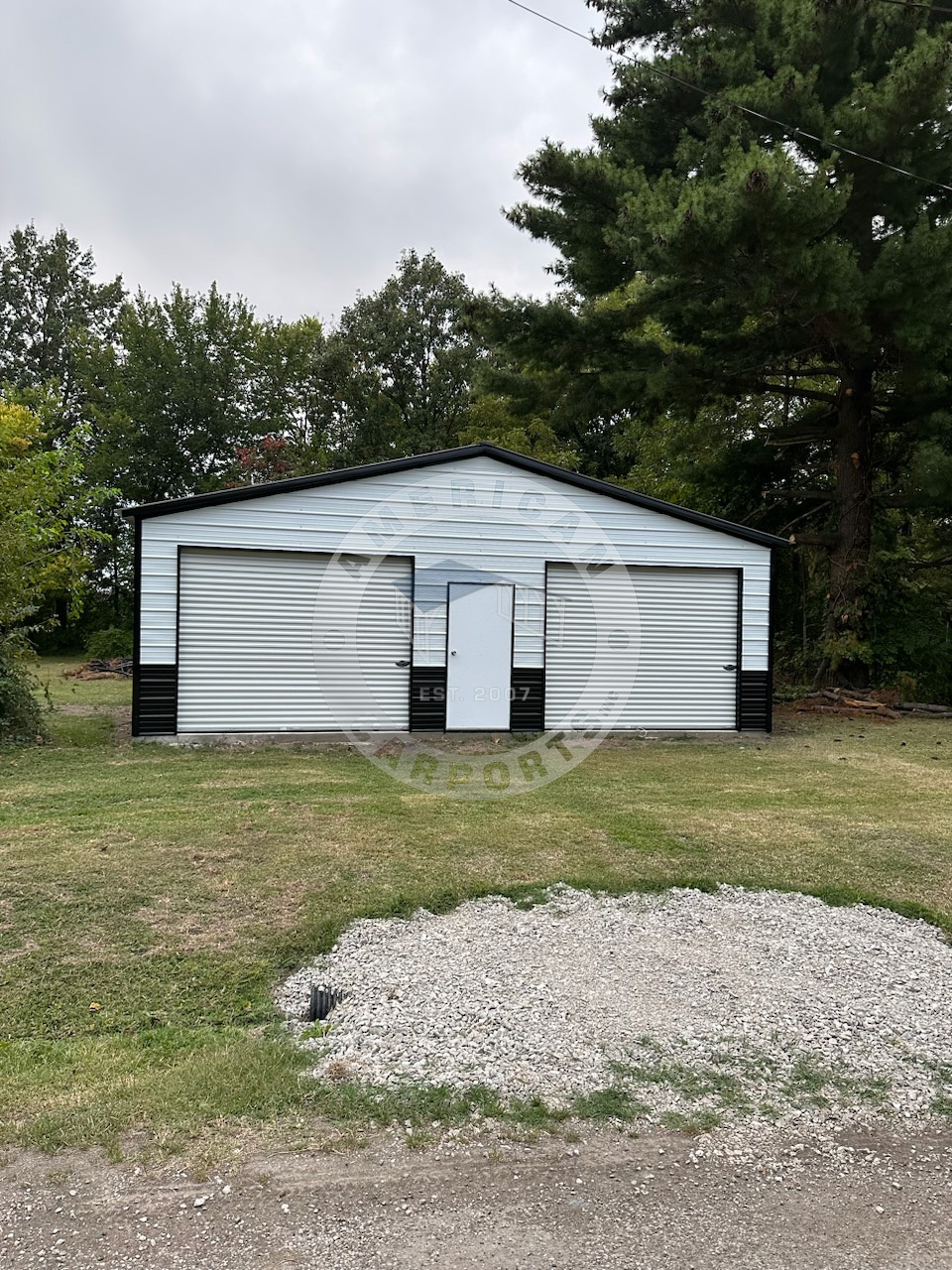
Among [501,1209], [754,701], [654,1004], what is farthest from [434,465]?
[501,1209]

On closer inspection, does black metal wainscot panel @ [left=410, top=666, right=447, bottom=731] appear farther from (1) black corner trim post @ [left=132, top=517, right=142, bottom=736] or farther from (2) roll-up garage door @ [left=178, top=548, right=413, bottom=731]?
(1) black corner trim post @ [left=132, top=517, right=142, bottom=736]

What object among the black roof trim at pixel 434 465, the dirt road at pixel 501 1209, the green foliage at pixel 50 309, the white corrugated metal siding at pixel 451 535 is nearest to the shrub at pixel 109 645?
the green foliage at pixel 50 309

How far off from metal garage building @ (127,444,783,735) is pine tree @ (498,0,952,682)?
13.1 ft

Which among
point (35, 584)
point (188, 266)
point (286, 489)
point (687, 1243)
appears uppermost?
point (188, 266)

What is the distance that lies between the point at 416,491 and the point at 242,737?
3607 millimetres

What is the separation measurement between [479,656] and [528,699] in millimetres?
854

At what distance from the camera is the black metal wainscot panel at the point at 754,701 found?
11.1m

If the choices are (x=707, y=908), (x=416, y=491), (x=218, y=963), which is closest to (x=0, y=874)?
(x=218, y=963)

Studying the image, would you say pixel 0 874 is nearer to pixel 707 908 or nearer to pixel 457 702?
pixel 707 908

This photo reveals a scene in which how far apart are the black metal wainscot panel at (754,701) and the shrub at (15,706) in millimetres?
8702

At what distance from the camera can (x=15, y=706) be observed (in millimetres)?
8914

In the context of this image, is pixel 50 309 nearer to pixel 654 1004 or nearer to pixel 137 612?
pixel 137 612

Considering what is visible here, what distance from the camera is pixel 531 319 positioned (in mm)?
14977

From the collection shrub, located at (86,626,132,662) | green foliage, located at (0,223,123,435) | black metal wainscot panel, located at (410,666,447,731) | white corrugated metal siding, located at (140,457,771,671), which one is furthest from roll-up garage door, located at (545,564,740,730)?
green foliage, located at (0,223,123,435)
